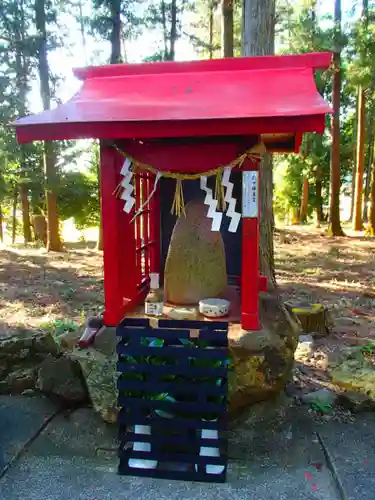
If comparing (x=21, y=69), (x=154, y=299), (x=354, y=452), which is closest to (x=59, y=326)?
(x=154, y=299)

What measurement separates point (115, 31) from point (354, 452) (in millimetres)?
11969

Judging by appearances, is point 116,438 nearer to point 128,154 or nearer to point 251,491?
point 251,491

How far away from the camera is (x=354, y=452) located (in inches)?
131

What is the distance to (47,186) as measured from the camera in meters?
13.0

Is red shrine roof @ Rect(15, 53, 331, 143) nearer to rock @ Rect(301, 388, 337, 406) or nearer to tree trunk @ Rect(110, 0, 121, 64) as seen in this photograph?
rock @ Rect(301, 388, 337, 406)

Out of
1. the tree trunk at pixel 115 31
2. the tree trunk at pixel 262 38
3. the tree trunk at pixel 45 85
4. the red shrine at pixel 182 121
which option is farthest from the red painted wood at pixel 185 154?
the tree trunk at pixel 45 85

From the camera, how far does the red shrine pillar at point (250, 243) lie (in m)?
3.50

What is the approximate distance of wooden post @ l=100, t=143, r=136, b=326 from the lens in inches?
146

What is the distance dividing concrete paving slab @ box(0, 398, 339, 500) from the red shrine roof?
2411 millimetres

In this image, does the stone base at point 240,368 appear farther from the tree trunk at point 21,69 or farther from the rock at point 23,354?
the tree trunk at point 21,69

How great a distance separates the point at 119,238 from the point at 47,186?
9.98 m

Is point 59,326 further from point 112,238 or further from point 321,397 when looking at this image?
point 321,397

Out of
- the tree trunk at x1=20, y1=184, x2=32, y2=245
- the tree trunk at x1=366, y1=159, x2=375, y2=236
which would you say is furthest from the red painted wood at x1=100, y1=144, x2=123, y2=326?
the tree trunk at x1=20, y1=184, x2=32, y2=245

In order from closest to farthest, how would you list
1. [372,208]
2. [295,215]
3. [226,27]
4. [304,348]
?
[304,348]
[226,27]
[372,208]
[295,215]
